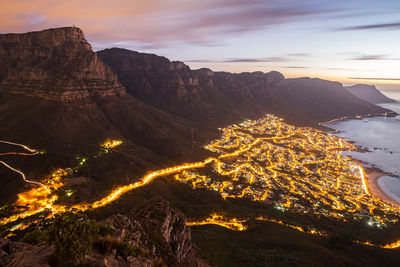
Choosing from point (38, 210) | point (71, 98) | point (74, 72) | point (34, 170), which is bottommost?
point (38, 210)

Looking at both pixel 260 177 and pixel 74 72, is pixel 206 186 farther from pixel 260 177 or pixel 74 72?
pixel 74 72

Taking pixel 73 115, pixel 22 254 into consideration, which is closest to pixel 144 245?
pixel 22 254

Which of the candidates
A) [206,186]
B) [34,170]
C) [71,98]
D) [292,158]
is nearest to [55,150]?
[34,170]

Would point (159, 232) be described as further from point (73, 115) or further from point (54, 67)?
point (54, 67)

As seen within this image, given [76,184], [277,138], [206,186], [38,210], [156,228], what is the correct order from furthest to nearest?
[277,138] < [206,186] < [76,184] < [38,210] < [156,228]

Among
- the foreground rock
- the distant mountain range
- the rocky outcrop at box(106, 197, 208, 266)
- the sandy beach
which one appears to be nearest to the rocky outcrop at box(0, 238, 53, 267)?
the foreground rock

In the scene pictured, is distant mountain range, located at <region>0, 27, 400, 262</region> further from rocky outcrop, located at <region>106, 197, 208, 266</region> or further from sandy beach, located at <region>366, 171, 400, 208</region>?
sandy beach, located at <region>366, 171, 400, 208</region>
